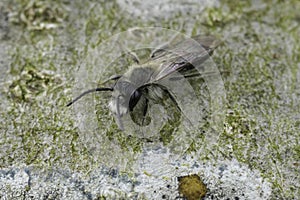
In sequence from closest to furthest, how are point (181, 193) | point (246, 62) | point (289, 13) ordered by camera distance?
point (181, 193) → point (246, 62) → point (289, 13)

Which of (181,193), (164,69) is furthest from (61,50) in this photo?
(181,193)

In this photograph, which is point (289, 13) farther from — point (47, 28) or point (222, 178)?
point (47, 28)

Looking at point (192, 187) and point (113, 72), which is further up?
point (113, 72)

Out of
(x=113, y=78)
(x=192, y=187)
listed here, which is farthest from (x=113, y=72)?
(x=192, y=187)

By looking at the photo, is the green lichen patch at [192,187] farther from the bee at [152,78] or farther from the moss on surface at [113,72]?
the bee at [152,78]

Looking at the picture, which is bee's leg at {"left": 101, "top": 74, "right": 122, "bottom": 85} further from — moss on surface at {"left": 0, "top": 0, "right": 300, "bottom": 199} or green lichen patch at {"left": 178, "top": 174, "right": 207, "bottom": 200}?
green lichen patch at {"left": 178, "top": 174, "right": 207, "bottom": 200}

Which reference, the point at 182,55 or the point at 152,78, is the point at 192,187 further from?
the point at 182,55

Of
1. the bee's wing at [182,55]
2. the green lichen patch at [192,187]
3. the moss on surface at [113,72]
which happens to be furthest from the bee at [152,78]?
the green lichen patch at [192,187]

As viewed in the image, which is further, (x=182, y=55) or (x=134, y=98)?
A: (x=182, y=55)
